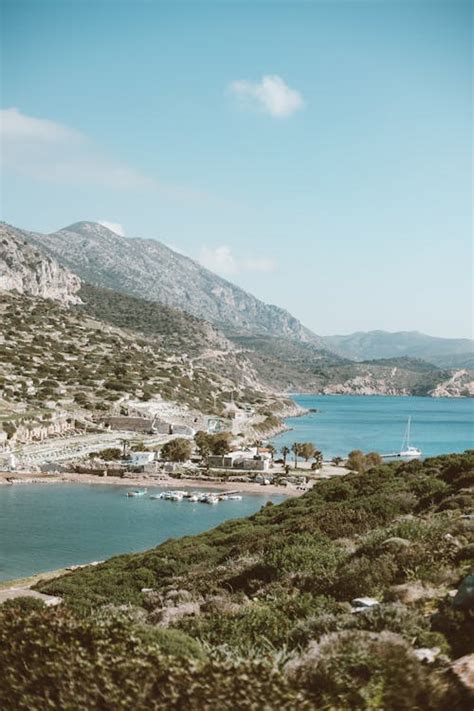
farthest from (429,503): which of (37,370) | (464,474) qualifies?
(37,370)

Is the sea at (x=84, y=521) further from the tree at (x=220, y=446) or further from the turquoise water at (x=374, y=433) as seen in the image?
the turquoise water at (x=374, y=433)

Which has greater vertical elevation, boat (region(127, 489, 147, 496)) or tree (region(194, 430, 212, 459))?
tree (region(194, 430, 212, 459))

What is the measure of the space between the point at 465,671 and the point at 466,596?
2.57 m

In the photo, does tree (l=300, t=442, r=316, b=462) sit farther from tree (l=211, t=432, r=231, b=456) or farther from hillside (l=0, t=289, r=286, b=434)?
hillside (l=0, t=289, r=286, b=434)

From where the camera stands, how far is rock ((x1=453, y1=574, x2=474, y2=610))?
870 cm

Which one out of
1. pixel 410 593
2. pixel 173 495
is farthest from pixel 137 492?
pixel 410 593

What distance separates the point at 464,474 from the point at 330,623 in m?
18.4

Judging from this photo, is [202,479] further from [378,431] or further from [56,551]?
[378,431]

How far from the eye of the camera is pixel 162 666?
641 cm

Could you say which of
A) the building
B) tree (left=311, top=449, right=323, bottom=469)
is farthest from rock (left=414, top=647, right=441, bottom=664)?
the building

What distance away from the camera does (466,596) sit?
879cm

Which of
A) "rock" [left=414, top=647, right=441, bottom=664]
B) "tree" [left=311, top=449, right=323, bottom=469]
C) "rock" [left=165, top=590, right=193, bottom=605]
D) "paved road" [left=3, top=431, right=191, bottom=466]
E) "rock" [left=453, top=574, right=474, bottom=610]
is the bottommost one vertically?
"tree" [left=311, top=449, right=323, bottom=469]

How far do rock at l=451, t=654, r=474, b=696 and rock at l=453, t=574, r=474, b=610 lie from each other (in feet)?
6.52

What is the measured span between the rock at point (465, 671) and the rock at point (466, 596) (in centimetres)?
199
